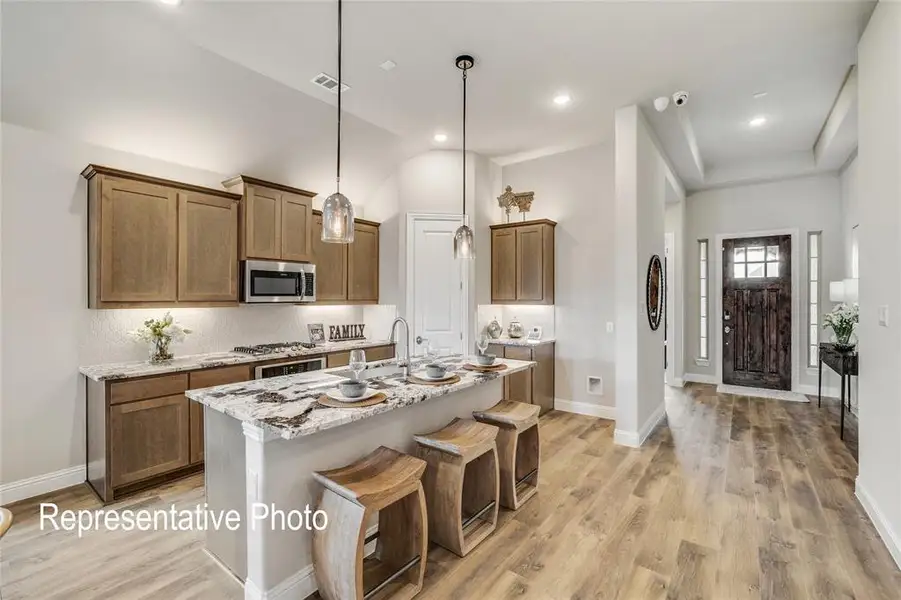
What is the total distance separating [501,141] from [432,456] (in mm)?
3820

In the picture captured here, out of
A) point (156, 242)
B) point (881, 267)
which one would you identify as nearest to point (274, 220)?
point (156, 242)

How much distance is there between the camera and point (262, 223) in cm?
406

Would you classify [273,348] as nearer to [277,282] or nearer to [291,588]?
[277,282]

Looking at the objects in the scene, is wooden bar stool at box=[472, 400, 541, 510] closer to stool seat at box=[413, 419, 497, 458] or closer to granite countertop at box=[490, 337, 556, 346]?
stool seat at box=[413, 419, 497, 458]

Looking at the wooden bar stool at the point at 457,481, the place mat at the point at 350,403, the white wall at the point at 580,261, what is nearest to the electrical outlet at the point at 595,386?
the white wall at the point at 580,261

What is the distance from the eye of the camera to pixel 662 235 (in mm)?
5125

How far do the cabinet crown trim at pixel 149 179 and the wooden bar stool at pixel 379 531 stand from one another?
9.35 ft

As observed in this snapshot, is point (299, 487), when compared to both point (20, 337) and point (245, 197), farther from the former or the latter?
point (245, 197)

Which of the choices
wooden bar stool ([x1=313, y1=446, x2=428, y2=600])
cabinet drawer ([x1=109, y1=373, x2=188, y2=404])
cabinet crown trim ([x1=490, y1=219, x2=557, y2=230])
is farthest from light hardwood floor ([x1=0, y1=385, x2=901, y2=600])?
cabinet crown trim ([x1=490, y1=219, x2=557, y2=230])

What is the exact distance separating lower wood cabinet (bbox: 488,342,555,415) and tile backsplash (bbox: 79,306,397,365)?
5.17ft

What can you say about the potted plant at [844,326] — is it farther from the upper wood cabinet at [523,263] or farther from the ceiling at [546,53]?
the upper wood cabinet at [523,263]

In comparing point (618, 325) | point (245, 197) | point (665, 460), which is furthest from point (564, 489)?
point (245, 197)

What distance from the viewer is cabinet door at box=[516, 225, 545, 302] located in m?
5.17

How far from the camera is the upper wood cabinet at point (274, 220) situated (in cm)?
394
